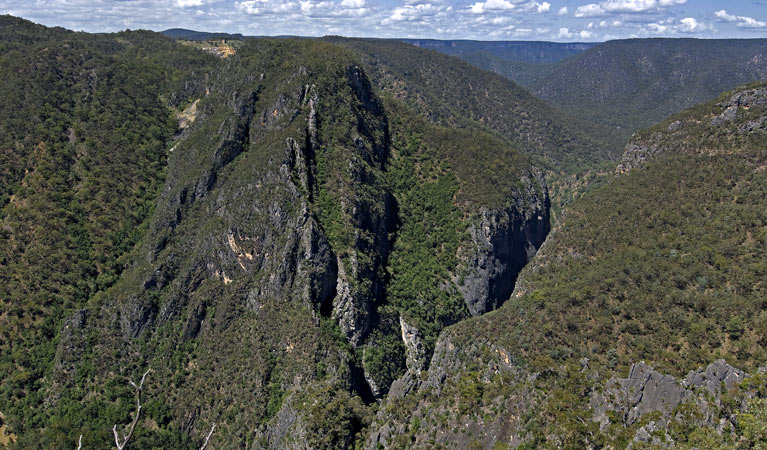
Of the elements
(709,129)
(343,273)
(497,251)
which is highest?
(709,129)

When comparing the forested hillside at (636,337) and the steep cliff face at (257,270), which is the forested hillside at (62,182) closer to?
the steep cliff face at (257,270)

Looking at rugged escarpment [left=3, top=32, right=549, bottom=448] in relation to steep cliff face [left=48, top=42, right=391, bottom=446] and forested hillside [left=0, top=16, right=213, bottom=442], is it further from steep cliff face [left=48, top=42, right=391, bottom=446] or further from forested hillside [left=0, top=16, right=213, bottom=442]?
forested hillside [left=0, top=16, right=213, bottom=442]

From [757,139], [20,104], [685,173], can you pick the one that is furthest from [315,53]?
[757,139]

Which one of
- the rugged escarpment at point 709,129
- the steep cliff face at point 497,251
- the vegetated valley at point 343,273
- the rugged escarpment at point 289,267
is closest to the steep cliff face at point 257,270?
the rugged escarpment at point 289,267

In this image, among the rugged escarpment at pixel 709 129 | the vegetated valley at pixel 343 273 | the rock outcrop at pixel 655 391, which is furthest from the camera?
the rugged escarpment at pixel 709 129

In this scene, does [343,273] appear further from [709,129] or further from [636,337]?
[709,129]

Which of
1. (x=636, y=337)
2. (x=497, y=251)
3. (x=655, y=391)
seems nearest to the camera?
(x=655, y=391)

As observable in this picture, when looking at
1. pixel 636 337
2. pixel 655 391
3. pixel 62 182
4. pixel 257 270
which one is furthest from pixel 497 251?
pixel 62 182

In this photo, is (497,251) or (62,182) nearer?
(62,182)

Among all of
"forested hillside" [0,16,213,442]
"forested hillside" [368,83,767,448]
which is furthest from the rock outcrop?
"forested hillside" [0,16,213,442]
